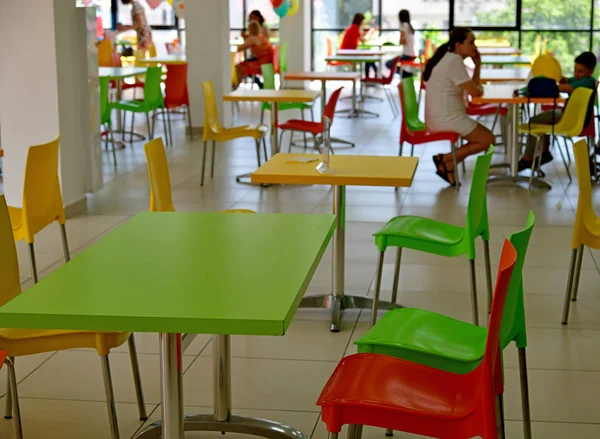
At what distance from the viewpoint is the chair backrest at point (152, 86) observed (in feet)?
30.3

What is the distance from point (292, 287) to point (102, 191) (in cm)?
543

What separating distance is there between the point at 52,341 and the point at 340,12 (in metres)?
14.3

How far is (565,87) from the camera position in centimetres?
759

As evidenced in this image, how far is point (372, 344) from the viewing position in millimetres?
2625

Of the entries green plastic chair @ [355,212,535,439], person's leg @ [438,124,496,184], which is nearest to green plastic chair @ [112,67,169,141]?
person's leg @ [438,124,496,184]

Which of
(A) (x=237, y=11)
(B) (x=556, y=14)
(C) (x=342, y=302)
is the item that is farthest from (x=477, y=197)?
(A) (x=237, y=11)

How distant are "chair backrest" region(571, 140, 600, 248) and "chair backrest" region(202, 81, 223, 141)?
392 cm

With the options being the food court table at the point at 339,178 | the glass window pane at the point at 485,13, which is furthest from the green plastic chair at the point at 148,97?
the glass window pane at the point at 485,13

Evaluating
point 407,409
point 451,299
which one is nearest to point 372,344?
point 407,409

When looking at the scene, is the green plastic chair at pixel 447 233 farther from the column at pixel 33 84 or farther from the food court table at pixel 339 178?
the column at pixel 33 84

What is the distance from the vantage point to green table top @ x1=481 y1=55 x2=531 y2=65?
10984 millimetres

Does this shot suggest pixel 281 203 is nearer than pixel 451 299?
No

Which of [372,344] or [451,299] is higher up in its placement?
[372,344]

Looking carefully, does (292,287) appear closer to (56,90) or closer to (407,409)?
(407,409)
